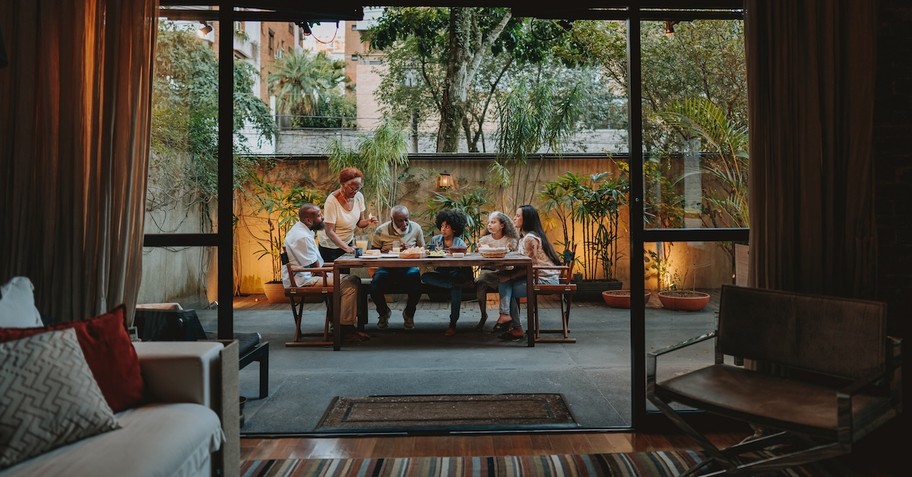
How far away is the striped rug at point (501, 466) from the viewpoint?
2568 millimetres

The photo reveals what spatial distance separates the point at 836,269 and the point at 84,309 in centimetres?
350

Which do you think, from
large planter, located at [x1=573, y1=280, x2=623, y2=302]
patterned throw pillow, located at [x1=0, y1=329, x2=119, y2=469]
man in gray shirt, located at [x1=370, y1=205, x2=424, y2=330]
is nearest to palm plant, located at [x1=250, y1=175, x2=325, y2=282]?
man in gray shirt, located at [x1=370, y1=205, x2=424, y2=330]

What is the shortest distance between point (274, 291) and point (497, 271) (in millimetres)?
3236

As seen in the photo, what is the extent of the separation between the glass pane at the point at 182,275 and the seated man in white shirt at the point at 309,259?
7.02 feet

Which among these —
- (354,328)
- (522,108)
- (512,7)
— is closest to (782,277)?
(512,7)

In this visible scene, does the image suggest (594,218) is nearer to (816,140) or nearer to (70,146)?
(816,140)

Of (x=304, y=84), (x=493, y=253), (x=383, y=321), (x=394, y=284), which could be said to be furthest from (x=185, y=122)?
(x=304, y=84)

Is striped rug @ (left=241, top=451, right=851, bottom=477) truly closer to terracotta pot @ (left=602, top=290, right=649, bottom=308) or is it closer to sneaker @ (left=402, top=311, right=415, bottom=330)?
sneaker @ (left=402, top=311, right=415, bottom=330)

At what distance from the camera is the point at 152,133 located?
2.96m

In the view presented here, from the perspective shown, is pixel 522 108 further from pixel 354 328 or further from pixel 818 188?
pixel 818 188

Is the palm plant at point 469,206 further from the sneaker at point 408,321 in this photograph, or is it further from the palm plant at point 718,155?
the palm plant at point 718,155

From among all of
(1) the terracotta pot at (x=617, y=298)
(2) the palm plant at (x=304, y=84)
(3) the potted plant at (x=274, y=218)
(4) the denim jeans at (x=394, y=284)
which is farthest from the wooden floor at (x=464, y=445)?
(2) the palm plant at (x=304, y=84)

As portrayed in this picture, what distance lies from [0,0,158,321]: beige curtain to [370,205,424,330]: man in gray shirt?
10.4ft

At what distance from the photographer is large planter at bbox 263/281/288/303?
7352mm
